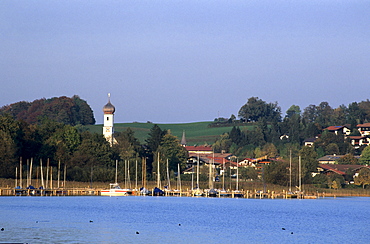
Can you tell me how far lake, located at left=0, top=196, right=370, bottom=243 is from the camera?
163 feet

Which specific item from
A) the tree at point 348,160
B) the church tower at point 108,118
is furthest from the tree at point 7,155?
the tree at point 348,160

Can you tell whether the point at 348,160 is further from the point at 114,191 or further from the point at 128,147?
the point at 114,191

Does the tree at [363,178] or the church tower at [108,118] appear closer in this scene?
the tree at [363,178]

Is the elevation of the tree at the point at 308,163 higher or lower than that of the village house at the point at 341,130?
lower

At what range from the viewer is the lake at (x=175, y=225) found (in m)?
49.8

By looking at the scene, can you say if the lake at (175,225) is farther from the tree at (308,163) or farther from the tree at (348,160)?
the tree at (348,160)

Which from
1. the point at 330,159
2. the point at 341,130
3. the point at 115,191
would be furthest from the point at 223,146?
the point at 115,191

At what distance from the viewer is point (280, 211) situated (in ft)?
274

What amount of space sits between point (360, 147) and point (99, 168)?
274 ft

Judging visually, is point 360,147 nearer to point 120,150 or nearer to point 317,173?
point 317,173

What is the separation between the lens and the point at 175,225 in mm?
60312

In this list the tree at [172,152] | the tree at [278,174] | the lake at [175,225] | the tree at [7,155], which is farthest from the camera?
the tree at [172,152]

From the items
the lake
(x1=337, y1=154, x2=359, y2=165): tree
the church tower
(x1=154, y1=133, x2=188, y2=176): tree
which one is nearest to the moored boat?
(x1=154, y1=133, x2=188, y2=176): tree

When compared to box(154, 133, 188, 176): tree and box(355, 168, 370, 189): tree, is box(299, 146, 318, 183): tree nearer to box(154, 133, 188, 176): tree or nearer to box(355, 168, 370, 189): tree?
box(355, 168, 370, 189): tree
